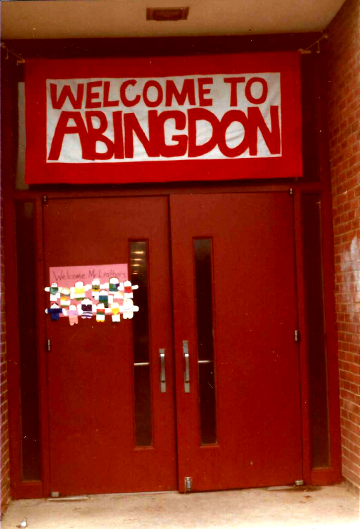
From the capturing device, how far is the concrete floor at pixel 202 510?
4.21 metres

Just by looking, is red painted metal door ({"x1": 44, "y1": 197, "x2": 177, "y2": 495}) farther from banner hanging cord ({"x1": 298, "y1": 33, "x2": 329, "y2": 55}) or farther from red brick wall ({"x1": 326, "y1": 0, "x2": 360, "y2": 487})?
banner hanging cord ({"x1": 298, "y1": 33, "x2": 329, "y2": 55})

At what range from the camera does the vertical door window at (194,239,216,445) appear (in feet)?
15.8

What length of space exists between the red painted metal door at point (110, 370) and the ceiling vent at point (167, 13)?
1.39 metres

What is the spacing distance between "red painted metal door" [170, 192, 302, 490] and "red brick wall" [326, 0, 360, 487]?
380 millimetres

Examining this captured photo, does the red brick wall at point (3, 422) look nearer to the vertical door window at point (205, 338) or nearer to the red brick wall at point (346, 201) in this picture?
the vertical door window at point (205, 338)

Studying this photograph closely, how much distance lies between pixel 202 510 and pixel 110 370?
127 cm

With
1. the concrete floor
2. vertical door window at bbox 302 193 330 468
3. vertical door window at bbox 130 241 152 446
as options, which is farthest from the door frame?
vertical door window at bbox 130 241 152 446

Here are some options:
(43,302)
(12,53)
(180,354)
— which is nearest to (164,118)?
(12,53)

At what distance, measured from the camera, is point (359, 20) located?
4.23 m

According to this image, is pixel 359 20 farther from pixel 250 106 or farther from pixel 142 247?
pixel 142 247

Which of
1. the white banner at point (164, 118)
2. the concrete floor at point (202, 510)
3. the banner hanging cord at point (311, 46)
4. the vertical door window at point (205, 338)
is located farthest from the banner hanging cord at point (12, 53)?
the concrete floor at point (202, 510)

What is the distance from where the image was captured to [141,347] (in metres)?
4.84

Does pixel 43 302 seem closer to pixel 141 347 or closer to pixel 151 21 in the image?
pixel 141 347

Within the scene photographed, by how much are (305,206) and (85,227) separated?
71.7 inches
